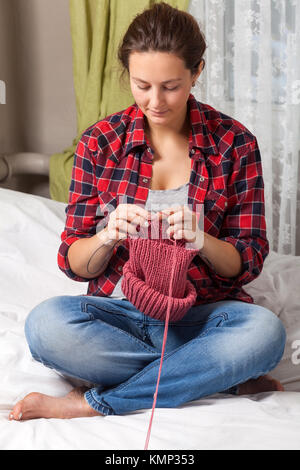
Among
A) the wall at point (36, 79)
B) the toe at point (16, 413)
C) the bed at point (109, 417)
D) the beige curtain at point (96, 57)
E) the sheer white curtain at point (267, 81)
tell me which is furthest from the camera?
the wall at point (36, 79)

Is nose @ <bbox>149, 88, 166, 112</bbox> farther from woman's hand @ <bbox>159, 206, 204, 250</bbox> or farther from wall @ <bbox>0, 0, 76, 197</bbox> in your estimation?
wall @ <bbox>0, 0, 76, 197</bbox>

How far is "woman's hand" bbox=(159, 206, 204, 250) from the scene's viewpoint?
1185mm

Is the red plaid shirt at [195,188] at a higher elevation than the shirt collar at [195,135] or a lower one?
lower

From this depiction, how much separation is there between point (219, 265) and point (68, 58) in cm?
178

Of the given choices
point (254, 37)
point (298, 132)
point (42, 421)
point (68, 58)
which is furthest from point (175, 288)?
point (68, 58)

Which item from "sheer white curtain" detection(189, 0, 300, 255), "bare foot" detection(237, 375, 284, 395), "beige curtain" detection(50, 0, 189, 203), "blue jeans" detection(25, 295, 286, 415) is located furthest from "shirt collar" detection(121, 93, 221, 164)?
"beige curtain" detection(50, 0, 189, 203)

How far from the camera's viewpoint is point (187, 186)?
138 cm

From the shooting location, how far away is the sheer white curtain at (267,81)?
83.7 inches

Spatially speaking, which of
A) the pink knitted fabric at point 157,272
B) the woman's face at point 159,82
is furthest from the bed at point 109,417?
the woman's face at point 159,82

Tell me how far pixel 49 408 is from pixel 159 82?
0.68 m

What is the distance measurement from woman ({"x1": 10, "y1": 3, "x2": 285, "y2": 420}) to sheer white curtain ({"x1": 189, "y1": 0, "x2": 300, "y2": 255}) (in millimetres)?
799

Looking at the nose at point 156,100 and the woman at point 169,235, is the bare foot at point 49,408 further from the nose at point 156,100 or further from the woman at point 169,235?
the nose at point 156,100

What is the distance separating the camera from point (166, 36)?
4.04 feet
